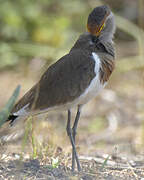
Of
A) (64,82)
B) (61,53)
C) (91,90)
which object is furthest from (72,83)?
(61,53)

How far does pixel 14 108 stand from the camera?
4.50 m

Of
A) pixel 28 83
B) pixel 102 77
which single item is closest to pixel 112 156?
pixel 102 77

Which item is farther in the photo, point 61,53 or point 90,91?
point 61,53

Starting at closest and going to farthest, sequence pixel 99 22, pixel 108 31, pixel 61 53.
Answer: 1. pixel 99 22
2. pixel 108 31
3. pixel 61 53

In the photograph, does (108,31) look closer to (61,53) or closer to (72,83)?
(72,83)

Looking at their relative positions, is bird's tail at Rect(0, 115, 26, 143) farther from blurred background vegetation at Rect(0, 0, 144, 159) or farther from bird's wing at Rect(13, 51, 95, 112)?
blurred background vegetation at Rect(0, 0, 144, 159)

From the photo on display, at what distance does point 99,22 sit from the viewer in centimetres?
455

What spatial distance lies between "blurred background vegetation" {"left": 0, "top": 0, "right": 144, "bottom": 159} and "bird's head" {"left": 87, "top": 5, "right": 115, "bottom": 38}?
7.87 feet

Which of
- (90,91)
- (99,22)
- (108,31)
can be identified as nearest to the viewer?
(90,91)

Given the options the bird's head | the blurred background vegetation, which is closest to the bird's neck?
the bird's head

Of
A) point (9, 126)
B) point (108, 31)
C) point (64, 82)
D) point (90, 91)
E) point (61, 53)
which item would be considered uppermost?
point (61, 53)

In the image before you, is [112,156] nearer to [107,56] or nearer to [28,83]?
[107,56]

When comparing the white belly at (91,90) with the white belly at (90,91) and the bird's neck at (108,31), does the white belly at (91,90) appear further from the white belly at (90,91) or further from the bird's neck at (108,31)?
the bird's neck at (108,31)

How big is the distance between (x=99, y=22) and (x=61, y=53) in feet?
10.5
